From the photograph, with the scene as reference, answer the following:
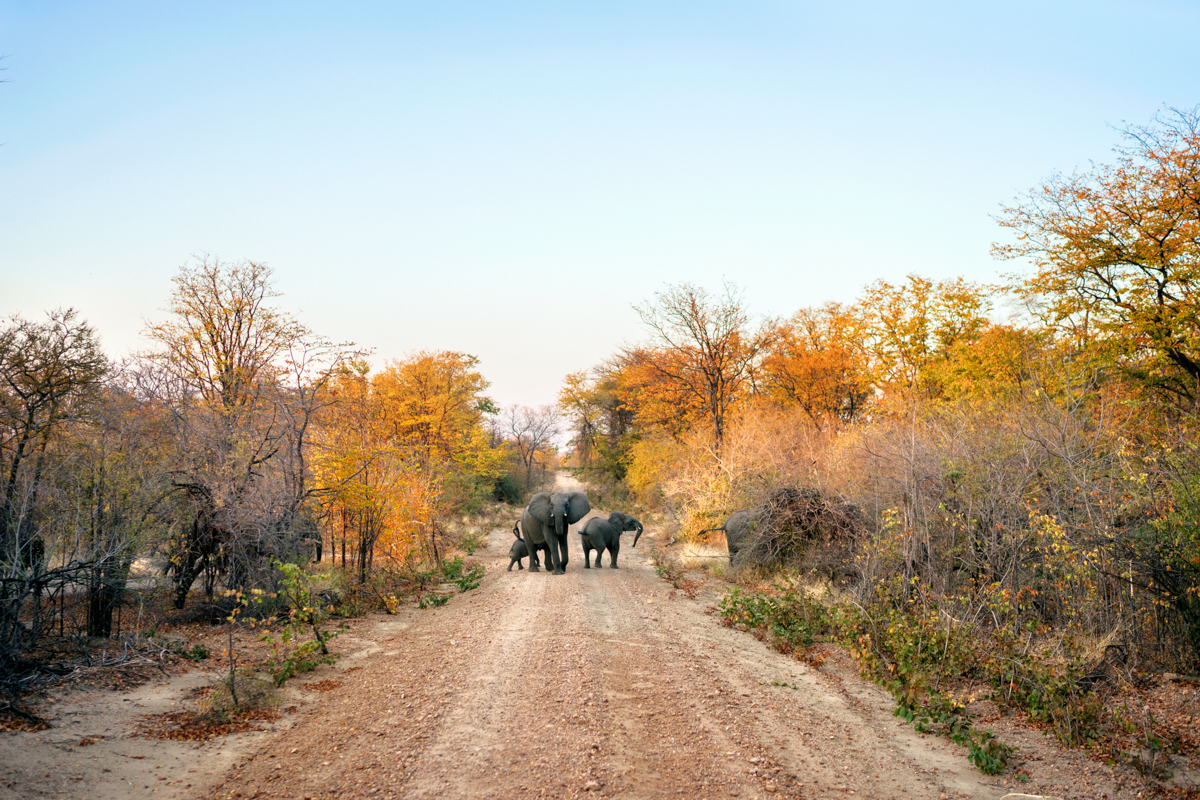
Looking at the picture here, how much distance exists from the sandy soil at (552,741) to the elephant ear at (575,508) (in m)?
7.75

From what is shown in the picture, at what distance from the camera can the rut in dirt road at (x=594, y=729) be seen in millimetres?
5062

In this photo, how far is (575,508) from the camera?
1731cm

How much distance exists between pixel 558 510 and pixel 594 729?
1043 cm

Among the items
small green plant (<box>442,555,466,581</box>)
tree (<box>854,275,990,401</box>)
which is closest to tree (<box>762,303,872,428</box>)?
tree (<box>854,275,990,401</box>)

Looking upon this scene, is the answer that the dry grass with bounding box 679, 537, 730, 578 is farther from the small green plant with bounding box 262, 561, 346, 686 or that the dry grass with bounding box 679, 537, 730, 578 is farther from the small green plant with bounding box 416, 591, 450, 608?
the small green plant with bounding box 262, 561, 346, 686

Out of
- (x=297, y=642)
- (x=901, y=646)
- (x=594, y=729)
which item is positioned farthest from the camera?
(x=297, y=642)

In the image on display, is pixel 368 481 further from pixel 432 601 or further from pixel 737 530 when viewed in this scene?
pixel 737 530

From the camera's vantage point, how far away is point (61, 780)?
4.71 metres

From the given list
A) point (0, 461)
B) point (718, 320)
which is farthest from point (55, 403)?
point (718, 320)

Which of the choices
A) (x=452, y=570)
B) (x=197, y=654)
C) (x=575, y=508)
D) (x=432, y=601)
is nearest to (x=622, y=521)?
(x=575, y=508)

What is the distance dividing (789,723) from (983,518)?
426cm

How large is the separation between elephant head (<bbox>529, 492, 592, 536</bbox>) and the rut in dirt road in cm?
651

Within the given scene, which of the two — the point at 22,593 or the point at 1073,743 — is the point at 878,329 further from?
the point at 22,593

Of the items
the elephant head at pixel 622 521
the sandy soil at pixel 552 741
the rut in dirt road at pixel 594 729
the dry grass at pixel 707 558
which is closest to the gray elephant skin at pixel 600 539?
the elephant head at pixel 622 521
